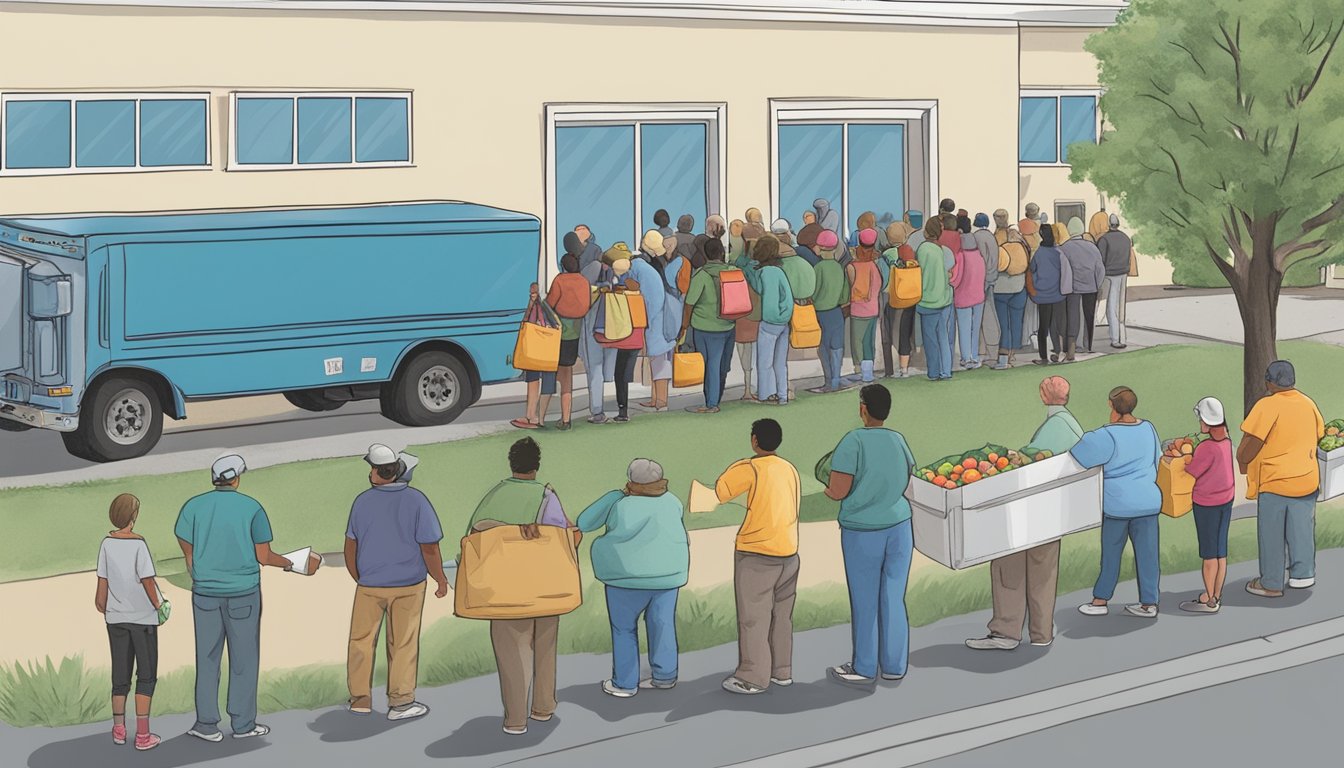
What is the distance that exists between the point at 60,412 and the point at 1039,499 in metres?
8.95

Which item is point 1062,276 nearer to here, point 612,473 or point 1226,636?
point 612,473

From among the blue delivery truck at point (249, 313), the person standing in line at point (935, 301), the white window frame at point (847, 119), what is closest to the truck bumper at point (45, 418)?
the blue delivery truck at point (249, 313)

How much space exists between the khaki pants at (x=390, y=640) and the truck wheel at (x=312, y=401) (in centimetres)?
911

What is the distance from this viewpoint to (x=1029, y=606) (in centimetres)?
1188

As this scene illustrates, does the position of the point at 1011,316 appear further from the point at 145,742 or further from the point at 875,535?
the point at 145,742

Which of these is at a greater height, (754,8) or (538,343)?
(754,8)

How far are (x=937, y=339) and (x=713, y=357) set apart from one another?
3.09 metres

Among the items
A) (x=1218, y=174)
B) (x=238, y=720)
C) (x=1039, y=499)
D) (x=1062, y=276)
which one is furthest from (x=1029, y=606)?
(x=1062, y=276)

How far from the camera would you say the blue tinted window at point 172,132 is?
21.7 metres

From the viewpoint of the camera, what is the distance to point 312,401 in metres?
19.4

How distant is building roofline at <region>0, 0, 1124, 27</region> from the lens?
→ 22203mm

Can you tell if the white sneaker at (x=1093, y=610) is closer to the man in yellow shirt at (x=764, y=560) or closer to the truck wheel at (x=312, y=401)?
the man in yellow shirt at (x=764, y=560)

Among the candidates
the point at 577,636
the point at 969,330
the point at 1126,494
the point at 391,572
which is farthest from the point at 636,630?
the point at 969,330

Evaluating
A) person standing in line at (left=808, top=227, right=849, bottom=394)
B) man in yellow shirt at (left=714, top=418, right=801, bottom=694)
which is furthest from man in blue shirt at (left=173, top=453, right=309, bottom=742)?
person standing in line at (left=808, top=227, right=849, bottom=394)
